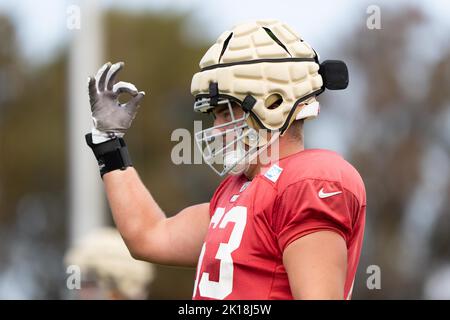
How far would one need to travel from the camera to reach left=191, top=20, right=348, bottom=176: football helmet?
4.50 metres

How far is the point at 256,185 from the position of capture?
4.38 m

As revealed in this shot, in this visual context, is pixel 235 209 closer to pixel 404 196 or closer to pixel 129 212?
pixel 129 212

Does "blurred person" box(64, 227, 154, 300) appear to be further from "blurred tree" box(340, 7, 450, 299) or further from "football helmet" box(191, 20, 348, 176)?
"blurred tree" box(340, 7, 450, 299)

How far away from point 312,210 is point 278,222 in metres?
0.17

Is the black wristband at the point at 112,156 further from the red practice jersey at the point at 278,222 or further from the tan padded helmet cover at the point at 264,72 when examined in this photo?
the red practice jersey at the point at 278,222

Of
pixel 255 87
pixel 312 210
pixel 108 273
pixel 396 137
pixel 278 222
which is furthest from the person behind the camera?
pixel 396 137

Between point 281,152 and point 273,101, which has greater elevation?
point 273,101

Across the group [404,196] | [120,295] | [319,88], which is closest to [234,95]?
[319,88]

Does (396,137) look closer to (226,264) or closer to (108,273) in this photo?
(108,273)

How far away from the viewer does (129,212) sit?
195 inches

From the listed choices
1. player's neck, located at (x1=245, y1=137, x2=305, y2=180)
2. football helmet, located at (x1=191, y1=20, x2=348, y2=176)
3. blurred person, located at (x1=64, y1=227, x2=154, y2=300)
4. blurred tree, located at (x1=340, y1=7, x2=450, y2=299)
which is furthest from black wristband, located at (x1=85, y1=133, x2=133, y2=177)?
blurred tree, located at (x1=340, y1=7, x2=450, y2=299)

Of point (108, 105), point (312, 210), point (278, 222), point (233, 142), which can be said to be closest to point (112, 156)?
point (108, 105)

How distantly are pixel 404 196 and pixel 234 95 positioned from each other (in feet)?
57.6

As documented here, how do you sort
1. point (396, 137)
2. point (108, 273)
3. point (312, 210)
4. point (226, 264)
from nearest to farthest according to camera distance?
point (312, 210) < point (226, 264) < point (108, 273) < point (396, 137)
